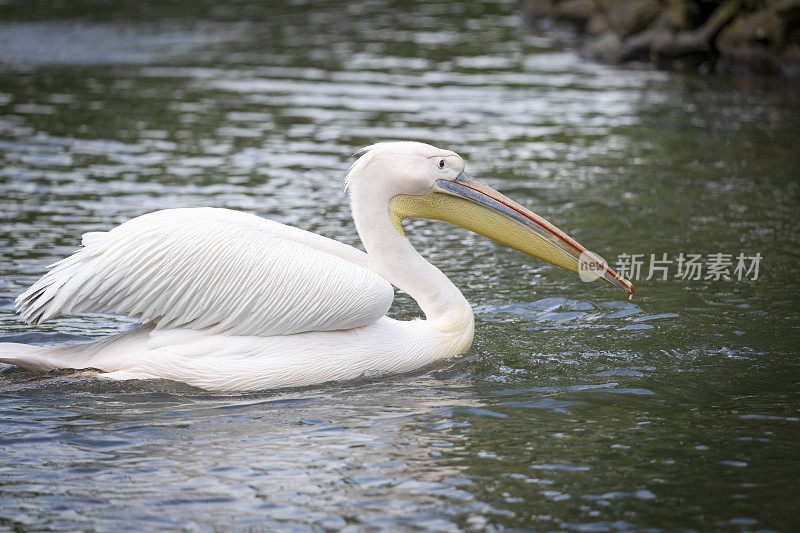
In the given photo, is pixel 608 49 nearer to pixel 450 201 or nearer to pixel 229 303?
pixel 450 201

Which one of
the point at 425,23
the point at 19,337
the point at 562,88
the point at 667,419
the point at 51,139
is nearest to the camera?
the point at 667,419

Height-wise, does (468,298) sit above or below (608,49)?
below

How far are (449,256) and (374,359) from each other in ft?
7.70

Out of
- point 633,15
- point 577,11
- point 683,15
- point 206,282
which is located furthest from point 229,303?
point 577,11

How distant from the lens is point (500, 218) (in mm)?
5477

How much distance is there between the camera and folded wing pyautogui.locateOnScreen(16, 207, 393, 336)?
4.91 meters

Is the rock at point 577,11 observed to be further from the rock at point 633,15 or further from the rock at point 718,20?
the rock at point 718,20

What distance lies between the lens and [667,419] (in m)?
4.69

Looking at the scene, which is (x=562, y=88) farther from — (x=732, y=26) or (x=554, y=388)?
(x=554, y=388)

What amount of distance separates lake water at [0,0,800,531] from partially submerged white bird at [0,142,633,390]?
0.11 meters

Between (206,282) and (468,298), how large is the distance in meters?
2.08

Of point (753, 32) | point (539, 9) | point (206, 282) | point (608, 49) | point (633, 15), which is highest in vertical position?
point (539, 9)

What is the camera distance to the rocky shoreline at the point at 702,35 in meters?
13.3

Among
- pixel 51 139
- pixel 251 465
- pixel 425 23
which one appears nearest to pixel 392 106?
pixel 51 139
